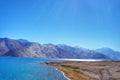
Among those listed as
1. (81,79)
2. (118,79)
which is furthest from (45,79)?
(118,79)

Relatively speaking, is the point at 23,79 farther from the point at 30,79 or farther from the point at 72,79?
the point at 72,79

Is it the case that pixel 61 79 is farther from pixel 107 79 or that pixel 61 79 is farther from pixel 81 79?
pixel 107 79

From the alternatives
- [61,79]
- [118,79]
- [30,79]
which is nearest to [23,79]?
[30,79]

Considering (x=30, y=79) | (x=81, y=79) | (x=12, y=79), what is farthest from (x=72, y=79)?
(x=12, y=79)

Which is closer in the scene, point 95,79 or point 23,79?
point 23,79

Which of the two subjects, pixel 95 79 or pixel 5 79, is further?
pixel 95 79

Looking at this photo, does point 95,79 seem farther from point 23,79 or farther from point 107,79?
point 23,79

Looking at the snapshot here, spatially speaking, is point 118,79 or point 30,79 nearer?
point 30,79
